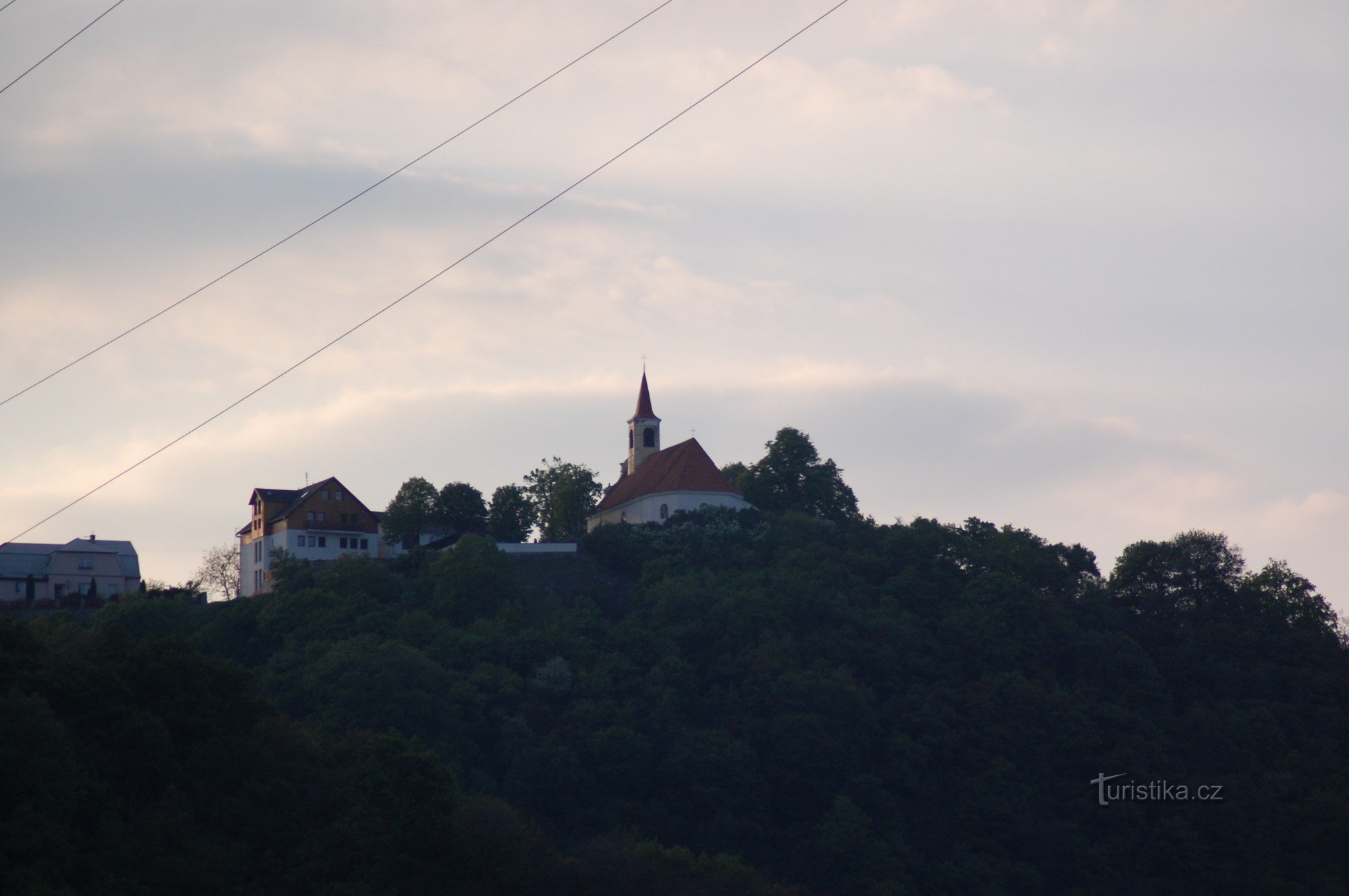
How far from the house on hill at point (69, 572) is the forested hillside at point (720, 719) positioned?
12.0m

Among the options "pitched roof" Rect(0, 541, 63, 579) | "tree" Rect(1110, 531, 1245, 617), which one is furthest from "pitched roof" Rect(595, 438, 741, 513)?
"pitched roof" Rect(0, 541, 63, 579)

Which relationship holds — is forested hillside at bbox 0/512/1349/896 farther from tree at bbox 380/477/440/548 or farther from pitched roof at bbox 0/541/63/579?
pitched roof at bbox 0/541/63/579

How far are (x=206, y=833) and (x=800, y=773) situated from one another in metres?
36.8

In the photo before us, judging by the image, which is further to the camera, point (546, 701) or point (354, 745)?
point (546, 701)

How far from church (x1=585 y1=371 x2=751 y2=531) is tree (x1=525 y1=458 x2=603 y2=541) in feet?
7.18

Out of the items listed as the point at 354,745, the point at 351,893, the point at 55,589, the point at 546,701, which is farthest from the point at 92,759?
the point at 55,589

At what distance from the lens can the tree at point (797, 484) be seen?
342ft

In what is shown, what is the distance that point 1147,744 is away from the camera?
246ft

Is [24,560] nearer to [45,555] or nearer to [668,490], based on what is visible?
[45,555]

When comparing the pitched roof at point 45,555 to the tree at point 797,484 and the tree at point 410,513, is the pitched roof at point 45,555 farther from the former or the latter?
the tree at point 797,484

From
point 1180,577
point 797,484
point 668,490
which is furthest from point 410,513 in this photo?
point 1180,577

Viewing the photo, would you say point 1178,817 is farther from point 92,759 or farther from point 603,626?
point 92,759

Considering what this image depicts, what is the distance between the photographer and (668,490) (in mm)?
102625

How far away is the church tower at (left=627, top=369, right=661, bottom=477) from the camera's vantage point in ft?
386
